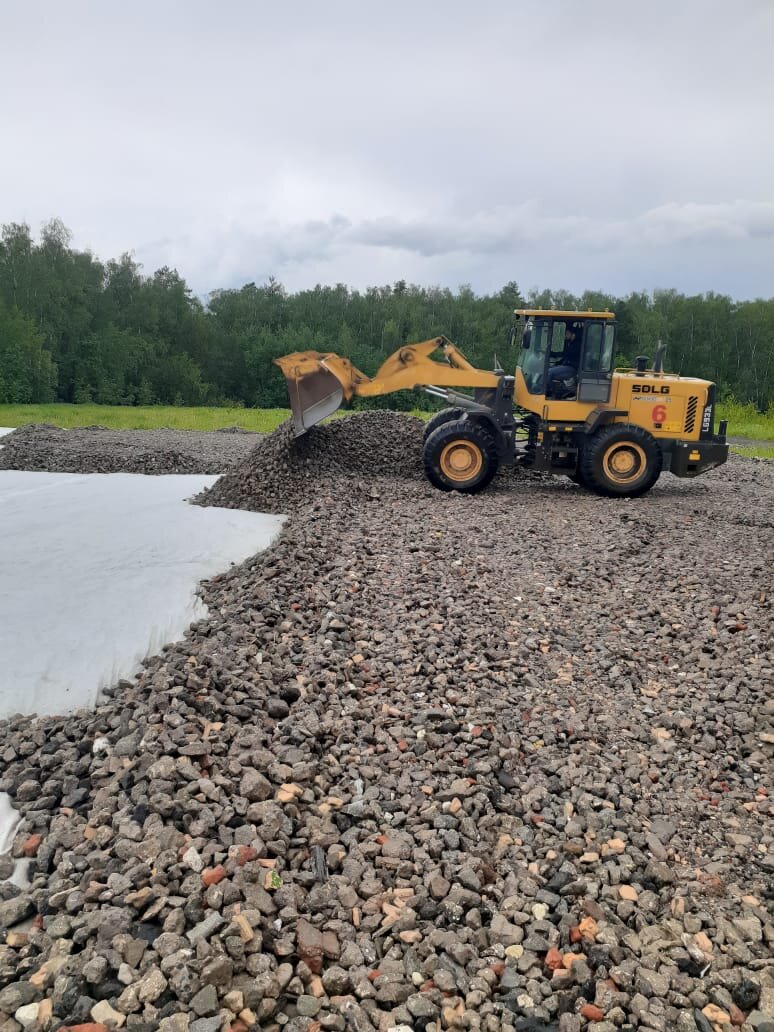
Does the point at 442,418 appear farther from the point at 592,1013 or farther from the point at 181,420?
the point at 181,420

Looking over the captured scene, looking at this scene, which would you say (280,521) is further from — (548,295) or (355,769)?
(548,295)

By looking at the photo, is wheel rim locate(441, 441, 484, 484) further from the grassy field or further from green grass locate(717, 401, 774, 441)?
green grass locate(717, 401, 774, 441)

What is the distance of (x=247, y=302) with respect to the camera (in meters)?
57.7

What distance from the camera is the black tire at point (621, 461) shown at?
1037 centimetres

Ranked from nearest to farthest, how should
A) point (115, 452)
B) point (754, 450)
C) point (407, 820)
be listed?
point (407, 820) → point (115, 452) → point (754, 450)

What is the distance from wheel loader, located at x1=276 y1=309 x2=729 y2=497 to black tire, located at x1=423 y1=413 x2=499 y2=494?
0.05ft

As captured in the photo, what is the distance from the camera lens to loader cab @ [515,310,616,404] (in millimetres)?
10086

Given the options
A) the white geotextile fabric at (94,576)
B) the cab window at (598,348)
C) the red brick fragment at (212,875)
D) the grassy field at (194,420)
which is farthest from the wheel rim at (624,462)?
the grassy field at (194,420)

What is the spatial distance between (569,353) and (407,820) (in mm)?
8208

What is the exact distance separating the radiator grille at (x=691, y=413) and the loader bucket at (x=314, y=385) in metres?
4.89

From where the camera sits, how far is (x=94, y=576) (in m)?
5.68

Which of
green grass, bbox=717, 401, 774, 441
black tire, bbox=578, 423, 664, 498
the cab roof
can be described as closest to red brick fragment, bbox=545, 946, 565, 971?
black tire, bbox=578, 423, 664, 498

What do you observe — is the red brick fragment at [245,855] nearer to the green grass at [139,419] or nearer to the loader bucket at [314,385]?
the loader bucket at [314,385]

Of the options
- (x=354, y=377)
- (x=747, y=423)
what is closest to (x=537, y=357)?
(x=354, y=377)
